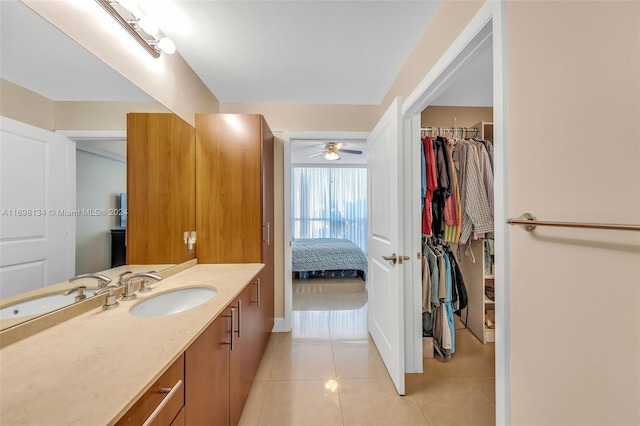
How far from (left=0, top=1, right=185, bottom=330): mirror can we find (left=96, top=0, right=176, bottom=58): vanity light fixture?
25 centimetres

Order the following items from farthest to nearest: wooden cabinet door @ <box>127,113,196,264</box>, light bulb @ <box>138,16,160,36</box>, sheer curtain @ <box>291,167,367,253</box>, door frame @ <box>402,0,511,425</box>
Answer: sheer curtain @ <box>291,167,367,253</box>
wooden cabinet door @ <box>127,113,196,264</box>
light bulb @ <box>138,16,160,36</box>
door frame @ <box>402,0,511,425</box>

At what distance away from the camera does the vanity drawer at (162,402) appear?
2.03 feet

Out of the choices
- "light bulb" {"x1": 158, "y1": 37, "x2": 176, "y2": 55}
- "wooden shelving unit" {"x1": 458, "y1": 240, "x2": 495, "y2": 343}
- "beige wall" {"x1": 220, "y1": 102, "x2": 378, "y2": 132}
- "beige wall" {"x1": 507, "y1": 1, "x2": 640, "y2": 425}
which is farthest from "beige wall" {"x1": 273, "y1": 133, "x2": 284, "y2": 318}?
"beige wall" {"x1": 507, "y1": 1, "x2": 640, "y2": 425}

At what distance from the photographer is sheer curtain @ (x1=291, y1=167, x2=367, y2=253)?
6457 mm

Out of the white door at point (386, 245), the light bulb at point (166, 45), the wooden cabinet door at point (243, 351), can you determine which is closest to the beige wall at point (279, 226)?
the wooden cabinet door at point (243, 351)

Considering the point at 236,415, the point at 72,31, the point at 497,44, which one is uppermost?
the point at 72,31

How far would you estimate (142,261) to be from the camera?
1489mm

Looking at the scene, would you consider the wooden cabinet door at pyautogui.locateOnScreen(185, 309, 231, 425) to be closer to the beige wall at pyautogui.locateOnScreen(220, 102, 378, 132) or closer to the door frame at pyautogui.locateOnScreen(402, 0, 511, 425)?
the door frame at pyautogui.locateOnScreen(402, 0, 511, 425)

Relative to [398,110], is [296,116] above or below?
above

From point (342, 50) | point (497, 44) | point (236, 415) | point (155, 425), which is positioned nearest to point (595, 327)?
point (497, 44)

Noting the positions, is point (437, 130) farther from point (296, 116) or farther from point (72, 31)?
point (72, 31)

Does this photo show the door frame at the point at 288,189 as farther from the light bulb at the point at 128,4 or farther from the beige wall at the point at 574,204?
the beige wall at the point at 574,204

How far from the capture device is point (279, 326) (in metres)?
2.62

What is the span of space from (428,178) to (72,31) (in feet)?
7.29
